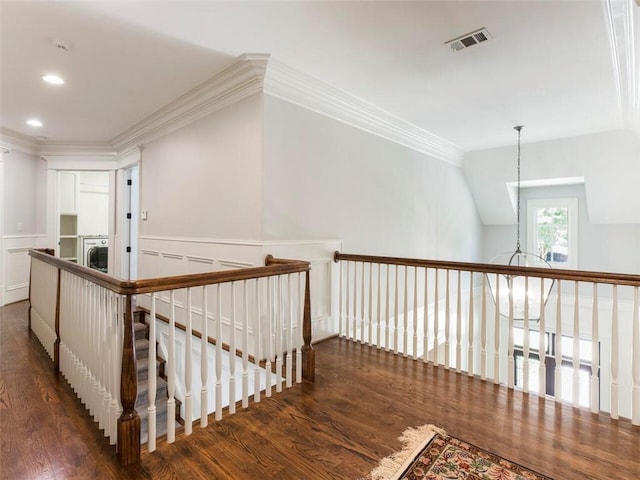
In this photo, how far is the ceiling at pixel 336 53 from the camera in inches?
85.5

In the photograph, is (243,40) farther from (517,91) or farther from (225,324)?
(517,91)

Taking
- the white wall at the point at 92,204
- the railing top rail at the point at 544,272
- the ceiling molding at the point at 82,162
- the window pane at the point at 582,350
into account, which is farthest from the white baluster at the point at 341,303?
the white wall at the point at 92,204

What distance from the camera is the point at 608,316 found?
5664mm

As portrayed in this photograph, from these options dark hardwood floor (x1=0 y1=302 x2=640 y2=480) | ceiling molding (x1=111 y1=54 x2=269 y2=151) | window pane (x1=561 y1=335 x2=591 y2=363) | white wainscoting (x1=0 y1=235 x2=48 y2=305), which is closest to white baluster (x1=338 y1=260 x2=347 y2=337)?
dark hardwood floor (x1=0 y1=302 x2=640 y2=480)

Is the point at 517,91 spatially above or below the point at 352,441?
above

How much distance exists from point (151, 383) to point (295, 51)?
2.54 m

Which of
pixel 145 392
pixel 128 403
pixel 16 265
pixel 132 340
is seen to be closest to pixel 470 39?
pixel 132 340

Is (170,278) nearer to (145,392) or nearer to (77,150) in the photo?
(145,392)

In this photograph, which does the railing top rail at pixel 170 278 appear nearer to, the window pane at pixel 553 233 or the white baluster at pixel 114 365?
the white baluster at pixel 114 365

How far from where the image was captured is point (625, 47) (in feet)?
8.18

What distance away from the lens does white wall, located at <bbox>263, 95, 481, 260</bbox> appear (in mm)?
3061

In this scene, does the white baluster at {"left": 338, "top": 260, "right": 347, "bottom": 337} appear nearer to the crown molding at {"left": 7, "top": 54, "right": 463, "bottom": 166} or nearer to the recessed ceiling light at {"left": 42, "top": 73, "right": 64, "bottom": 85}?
the crown molding at {"left": 7, "top": 54, "right": 463, "bottom": 166}

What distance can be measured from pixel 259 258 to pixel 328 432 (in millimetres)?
1515

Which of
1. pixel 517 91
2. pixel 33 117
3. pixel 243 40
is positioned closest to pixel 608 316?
pixel 517 91
